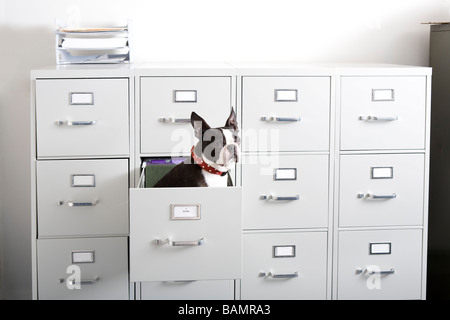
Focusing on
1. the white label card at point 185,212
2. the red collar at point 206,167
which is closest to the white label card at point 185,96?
the red collar at point 206,167

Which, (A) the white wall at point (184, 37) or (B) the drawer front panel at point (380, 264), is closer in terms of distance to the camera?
(B) the drawer front panel at point (380, 264)

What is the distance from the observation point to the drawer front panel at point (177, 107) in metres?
2.68

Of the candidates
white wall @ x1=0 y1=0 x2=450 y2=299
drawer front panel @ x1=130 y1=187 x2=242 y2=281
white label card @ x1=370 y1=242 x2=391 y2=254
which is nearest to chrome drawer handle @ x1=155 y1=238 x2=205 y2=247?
drawer front panel @ x1=130 y1=187 x2=242 y2=281

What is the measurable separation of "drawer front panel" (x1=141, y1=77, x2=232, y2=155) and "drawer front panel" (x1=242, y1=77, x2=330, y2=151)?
0.37 ft

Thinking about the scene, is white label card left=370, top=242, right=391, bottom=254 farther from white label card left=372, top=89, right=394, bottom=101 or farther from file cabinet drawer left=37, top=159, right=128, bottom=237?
file cabinet drawer left=37, top=159, right=128, bottom=237

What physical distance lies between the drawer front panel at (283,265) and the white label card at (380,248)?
A: 213 millimetres

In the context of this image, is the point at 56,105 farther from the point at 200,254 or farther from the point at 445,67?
the point at 445,67

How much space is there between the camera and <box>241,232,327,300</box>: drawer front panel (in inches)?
110

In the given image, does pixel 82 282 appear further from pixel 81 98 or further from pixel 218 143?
pixel 218 143

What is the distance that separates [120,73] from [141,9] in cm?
70

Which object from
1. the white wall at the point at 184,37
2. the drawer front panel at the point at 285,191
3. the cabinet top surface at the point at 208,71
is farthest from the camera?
the white wall at the point at 184,37

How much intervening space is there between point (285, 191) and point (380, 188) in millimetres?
425

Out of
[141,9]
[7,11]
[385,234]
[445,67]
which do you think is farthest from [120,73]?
[445,67]

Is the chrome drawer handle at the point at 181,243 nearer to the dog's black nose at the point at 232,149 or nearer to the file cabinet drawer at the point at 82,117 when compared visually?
the dog's black nose at the point at 232,149
